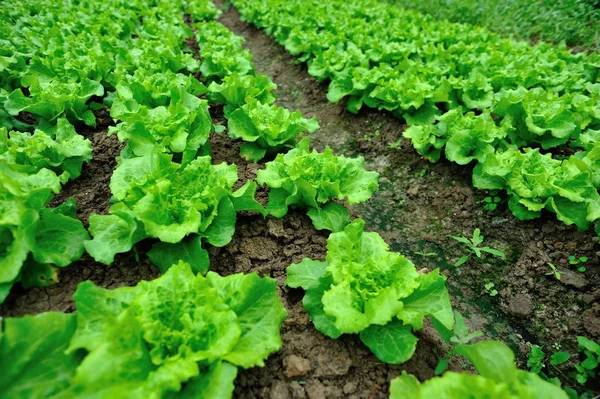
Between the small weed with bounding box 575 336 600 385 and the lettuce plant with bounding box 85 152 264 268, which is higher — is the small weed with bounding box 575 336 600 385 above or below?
above

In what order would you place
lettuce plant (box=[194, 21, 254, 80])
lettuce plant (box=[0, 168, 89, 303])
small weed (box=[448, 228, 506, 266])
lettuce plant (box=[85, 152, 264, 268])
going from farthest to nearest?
lettuce plant (box=[194, 21, 254, 80]) < small weed (box=[448, 228, 506, 266]) < lettuce plant (box=[85, 152, 264, 268]) < lettuce plant (box=[0, 168, 89, 303])

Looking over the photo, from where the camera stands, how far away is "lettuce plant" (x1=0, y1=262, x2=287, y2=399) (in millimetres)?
1920

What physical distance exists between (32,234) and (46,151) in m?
1.25

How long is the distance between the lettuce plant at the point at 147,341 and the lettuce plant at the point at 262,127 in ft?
7.16

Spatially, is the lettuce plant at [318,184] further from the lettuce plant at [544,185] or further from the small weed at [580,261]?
the small weed at [580,261]

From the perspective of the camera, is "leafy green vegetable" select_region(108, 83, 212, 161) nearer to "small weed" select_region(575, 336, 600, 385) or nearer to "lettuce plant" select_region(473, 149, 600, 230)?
"lettuce plant" select_region(473, 149, 600, 230)

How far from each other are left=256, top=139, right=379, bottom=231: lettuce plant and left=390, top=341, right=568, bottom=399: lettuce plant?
1.60 meters

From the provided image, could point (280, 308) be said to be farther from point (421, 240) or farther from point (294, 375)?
point (421, 240)

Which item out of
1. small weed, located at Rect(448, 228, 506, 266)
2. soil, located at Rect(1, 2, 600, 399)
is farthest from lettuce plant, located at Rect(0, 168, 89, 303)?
small weed, located at Rect(448, 228, 506, 266)

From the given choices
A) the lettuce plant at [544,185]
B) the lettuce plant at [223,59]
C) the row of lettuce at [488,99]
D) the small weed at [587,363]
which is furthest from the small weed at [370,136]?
the small weed at [587,363]

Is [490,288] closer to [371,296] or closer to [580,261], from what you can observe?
[580,261]

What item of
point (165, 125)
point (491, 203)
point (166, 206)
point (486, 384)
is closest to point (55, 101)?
point (165, 125)

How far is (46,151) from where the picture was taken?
342 cm

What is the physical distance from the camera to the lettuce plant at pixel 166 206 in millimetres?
2692
